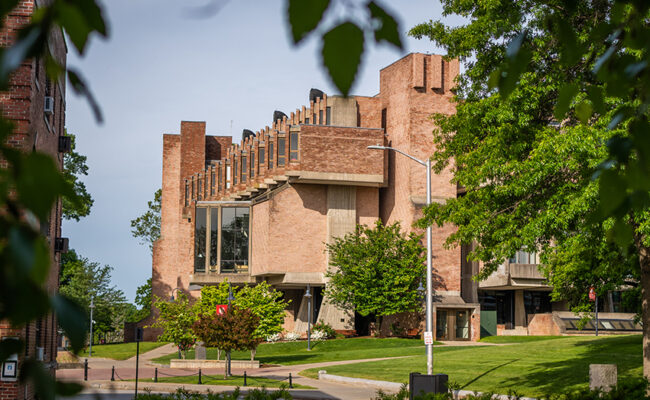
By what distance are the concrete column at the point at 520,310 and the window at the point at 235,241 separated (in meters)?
22.0

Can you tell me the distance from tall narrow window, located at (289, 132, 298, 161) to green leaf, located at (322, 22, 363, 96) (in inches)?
2322

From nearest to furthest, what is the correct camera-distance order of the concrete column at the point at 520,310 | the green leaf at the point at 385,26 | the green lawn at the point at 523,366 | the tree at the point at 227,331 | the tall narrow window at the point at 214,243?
the green leaf at the point at 385,26
the green lawn at the point at 523,366
the tree at the point at 227,331
the concrete column at the point at 520,310
the tall narrow window at the point at 214,243

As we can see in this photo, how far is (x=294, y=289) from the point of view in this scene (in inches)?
2662

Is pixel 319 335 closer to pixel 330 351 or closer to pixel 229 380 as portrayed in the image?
pixel 330 351

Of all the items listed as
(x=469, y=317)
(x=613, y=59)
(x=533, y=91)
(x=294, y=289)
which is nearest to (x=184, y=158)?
(x=294, y=289)

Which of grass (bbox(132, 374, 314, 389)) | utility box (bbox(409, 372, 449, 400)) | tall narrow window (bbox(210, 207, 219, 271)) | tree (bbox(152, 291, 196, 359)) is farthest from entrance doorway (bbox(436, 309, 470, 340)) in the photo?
utility box (bbox(409, 372, 449, 400))

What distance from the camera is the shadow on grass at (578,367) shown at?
25.5 m

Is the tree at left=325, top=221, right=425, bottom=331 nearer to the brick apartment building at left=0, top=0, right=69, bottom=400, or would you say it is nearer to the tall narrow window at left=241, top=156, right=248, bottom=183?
the tall narrow window at left=241, top=156, right=248, bottom=183

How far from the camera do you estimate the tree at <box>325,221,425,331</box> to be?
56.5 meters

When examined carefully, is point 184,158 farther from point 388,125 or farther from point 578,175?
point 578,175

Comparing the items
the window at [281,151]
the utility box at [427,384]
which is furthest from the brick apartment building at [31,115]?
the window at [281,151]

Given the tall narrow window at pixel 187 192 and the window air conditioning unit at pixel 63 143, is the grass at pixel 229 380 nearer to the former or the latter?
the window air conditioning unit at pixel 63 143

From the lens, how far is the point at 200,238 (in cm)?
6850

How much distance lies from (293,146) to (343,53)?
5923 centimetres
